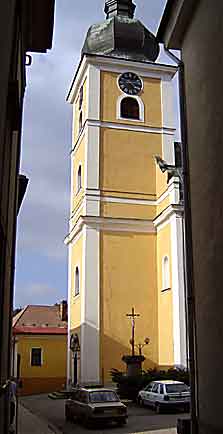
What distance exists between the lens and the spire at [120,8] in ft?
125

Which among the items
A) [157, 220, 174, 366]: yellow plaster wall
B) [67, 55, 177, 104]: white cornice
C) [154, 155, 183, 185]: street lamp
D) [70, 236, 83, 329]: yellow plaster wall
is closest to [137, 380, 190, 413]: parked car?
[157, 220, 174, 366]: yellow plaster wall

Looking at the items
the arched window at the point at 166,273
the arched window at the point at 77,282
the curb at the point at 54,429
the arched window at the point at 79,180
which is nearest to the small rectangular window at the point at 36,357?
the arched window at the point at 77,282

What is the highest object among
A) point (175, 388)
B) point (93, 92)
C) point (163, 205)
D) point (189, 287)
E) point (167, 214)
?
point (93, 92)

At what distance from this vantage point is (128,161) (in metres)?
33.2

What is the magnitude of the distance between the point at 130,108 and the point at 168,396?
19.1 m

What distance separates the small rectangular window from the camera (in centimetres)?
3831

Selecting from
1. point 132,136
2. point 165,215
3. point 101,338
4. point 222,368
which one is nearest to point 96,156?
point 132,136

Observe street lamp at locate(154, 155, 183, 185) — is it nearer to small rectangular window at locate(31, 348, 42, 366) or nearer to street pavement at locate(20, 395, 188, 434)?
street pavement at locate(20, 395, 188, 434)

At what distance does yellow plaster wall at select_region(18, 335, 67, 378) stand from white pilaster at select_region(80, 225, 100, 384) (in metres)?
9.44

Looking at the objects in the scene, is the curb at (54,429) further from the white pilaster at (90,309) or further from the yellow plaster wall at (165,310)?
the yellow plaster wall at (165,310)

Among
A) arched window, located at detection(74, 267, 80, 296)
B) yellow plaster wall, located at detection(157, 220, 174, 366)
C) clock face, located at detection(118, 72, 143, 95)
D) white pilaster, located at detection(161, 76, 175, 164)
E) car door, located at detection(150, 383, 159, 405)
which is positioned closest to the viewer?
car door, located at detection(150, 383, 159, 405)

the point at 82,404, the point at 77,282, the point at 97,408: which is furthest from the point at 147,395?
the point at 77,282

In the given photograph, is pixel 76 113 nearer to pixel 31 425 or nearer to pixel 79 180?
pixel 79 180

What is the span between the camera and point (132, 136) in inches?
1331
